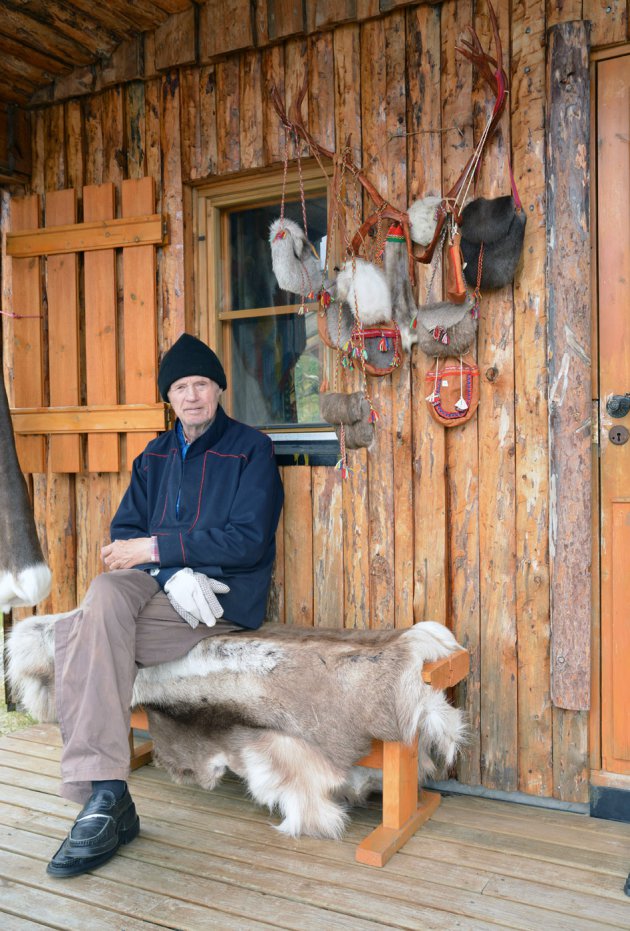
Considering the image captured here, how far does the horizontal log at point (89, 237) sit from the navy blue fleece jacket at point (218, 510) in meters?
0.94

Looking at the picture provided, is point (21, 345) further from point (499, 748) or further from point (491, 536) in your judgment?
point (499, 748)

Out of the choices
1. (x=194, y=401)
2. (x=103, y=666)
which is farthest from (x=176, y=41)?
(x=103, y=666)

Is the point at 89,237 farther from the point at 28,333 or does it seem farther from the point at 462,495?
the point at 462,495

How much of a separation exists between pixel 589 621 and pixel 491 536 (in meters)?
0.42

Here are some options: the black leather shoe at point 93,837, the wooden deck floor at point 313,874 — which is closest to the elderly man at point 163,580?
the black leather shoe at point 93,837

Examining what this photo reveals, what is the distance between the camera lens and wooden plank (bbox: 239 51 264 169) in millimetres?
3154

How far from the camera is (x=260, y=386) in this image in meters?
3.38

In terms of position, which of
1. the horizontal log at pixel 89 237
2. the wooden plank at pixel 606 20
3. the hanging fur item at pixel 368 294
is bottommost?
the hanging fur item at pixel 368 294

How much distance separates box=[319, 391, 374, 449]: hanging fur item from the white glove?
29.9 inches

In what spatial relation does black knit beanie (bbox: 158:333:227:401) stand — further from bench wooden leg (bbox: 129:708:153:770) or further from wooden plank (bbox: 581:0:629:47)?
wooden plank (bbox: 581:0:629:47)

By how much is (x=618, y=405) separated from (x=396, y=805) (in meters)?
1.46

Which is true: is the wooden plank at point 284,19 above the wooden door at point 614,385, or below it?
above

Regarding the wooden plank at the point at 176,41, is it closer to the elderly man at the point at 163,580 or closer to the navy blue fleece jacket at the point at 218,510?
the elderly man at the point at 163,580

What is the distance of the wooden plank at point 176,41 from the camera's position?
3230mm
